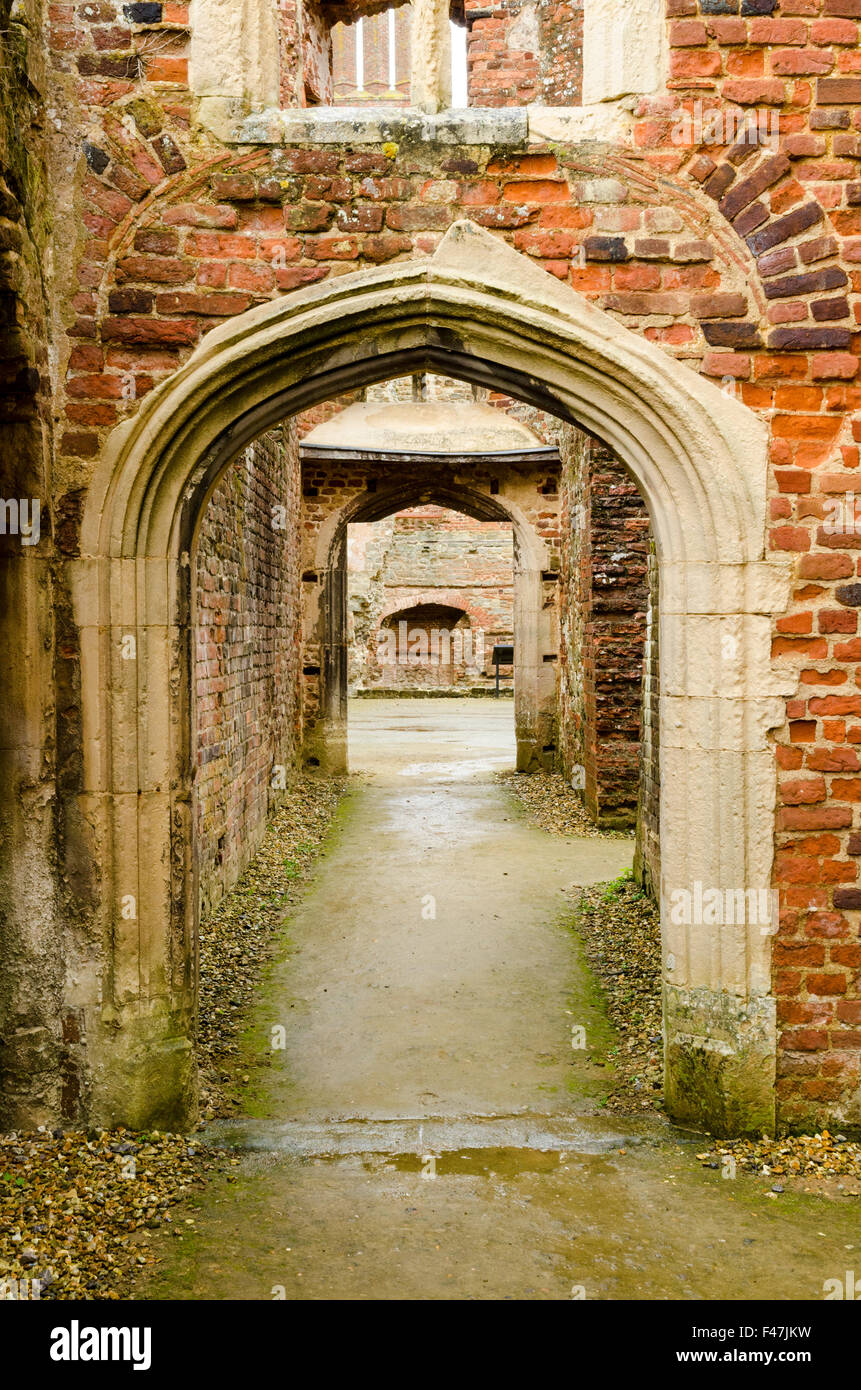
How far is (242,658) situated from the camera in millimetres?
7234

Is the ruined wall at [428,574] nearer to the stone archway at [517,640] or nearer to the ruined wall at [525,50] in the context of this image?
the stone archway at [517,640]

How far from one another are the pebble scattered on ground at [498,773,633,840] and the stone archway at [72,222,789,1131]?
528 cm

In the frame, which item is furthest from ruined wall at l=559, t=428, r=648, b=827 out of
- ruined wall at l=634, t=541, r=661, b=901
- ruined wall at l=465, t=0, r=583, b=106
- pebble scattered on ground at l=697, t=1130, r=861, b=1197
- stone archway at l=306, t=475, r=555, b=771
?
ruined wall at l=465, t=0, r=583, b=106

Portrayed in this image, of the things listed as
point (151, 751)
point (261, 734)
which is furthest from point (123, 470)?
point (261, 734)

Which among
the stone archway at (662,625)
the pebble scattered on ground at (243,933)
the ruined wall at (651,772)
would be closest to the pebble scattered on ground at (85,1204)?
the stone archway at (662,625)

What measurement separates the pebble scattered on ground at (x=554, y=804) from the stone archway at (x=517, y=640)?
0.54 meters

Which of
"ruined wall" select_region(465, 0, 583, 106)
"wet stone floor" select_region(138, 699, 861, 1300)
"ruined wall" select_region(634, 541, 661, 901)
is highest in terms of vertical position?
"ruined wall" select_region(465, 0, 583, 106)

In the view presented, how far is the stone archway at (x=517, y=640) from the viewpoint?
12195 mm

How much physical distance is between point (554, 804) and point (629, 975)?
4855 mm

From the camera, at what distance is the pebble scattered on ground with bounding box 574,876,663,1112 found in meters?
3.98

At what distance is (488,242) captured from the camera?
11.3 feet

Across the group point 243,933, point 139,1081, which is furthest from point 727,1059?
point 243,933

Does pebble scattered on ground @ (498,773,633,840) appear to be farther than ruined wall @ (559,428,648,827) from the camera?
Yes

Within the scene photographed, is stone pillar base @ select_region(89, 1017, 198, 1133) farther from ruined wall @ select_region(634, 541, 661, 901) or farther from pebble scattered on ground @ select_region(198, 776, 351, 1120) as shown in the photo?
ruined wall @ select_region(634, 541, 661, 901)
